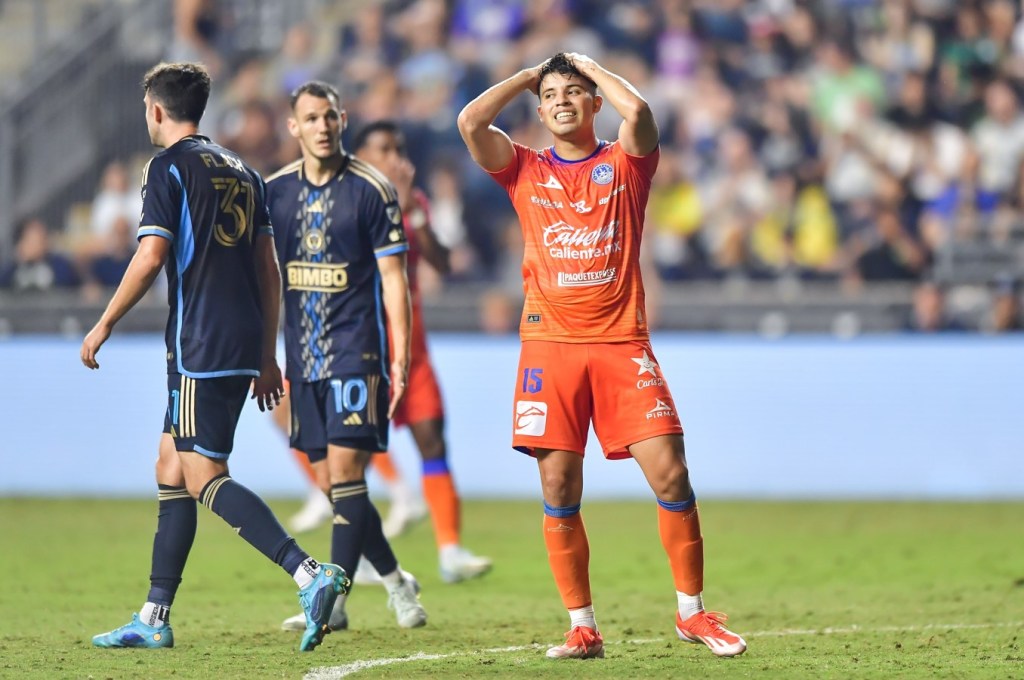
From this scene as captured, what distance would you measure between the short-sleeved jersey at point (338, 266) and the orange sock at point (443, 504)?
6.64 ft

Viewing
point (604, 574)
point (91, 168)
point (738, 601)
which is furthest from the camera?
point (91, 168)

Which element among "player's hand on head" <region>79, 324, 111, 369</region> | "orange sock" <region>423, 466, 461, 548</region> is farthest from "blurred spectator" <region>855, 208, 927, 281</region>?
"player's hand on head" <region>79, 324, 111, 369</region>

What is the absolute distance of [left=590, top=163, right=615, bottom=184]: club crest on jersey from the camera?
6.23m

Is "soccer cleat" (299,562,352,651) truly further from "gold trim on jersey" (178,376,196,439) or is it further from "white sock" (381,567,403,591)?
"white sock" (381,567,403,591)

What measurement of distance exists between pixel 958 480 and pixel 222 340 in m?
8.35

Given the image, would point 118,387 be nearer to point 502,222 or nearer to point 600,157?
point 502,222

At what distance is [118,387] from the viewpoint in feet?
45.1

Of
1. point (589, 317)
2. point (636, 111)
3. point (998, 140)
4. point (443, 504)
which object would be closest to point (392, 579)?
point (443, 504)

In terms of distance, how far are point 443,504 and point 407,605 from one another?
1832mm

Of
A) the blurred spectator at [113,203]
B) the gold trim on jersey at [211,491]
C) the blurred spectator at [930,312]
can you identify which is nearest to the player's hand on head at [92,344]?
the gold trim on jersey at [211,491]

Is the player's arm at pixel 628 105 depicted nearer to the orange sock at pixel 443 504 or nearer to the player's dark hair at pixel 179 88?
the player's dark hair at pixel 179 88

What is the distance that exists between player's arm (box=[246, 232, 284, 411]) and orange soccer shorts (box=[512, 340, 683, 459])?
45.5 inches

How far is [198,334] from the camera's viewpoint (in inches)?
248

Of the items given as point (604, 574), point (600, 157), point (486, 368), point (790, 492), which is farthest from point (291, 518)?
point (600, 157)
